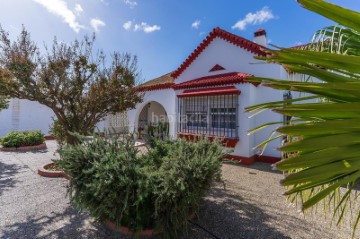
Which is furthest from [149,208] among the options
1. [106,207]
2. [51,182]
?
[51,182]

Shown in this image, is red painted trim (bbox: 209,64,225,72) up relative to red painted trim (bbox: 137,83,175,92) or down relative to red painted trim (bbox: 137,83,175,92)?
up

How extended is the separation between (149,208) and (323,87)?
3.25 meters

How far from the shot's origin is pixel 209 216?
4.31 meters

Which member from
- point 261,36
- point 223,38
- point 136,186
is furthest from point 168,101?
point 136,186

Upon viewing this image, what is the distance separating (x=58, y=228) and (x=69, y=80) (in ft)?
14.8

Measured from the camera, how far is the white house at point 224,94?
29.3 feet

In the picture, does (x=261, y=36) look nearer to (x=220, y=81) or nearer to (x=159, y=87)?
(x=220, y=81)

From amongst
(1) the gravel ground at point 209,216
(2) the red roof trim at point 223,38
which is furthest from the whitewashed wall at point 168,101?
(1) the gravel ground at point 209,216

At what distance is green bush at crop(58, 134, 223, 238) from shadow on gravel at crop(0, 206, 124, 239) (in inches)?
12.7

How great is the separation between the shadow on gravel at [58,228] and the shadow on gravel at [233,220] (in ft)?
5.80

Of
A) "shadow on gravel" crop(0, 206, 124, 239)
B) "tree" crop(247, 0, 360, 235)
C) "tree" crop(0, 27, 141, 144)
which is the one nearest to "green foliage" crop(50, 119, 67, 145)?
"tree" crop(0, 27, 141, 144)

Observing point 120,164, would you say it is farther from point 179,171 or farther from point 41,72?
point 41,72

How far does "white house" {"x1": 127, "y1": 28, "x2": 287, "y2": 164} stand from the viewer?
8.92 metres

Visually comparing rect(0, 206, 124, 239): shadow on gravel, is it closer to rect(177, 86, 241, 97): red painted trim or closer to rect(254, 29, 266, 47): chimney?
rect(177, 86, 241, 97): red painted trim
